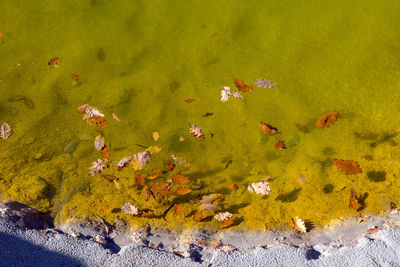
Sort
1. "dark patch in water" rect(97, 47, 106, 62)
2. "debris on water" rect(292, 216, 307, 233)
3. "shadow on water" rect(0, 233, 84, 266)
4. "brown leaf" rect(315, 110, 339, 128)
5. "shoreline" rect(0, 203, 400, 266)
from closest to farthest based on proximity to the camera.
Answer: "shadow on water" rect(0, 233, 84, 266) → "shoreline" rect(0, 203, 400, 266) → "debris on water" rect(292, 216, 307, 233) → "brown leaf" rect(315, 110, 339, 128) → "dark patch in water" rect(97, 47, 106, 62)

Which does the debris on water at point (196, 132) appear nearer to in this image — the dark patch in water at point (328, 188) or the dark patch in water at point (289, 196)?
the dark patch in water at point (289, 196)

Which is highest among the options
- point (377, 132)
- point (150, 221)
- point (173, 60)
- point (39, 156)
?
point (173, 60)

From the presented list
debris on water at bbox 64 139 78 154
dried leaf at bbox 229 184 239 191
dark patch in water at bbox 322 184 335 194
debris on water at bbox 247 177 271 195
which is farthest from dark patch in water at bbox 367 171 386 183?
debris on water at bbox 64 139 78 154

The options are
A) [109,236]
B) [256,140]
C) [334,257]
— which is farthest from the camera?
[256,140]

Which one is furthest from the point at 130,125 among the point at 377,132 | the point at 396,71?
the point at 396,71

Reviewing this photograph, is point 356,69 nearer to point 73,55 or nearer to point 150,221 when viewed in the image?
point 150,221

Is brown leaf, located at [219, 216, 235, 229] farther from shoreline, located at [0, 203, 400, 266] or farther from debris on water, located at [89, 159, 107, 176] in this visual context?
debris on water, located at [89, 159, 107, 176]

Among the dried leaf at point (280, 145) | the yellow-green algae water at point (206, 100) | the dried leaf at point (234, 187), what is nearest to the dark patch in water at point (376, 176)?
the yellow-green algae water at point (206, 100)

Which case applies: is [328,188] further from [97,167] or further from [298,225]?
[97,167]
